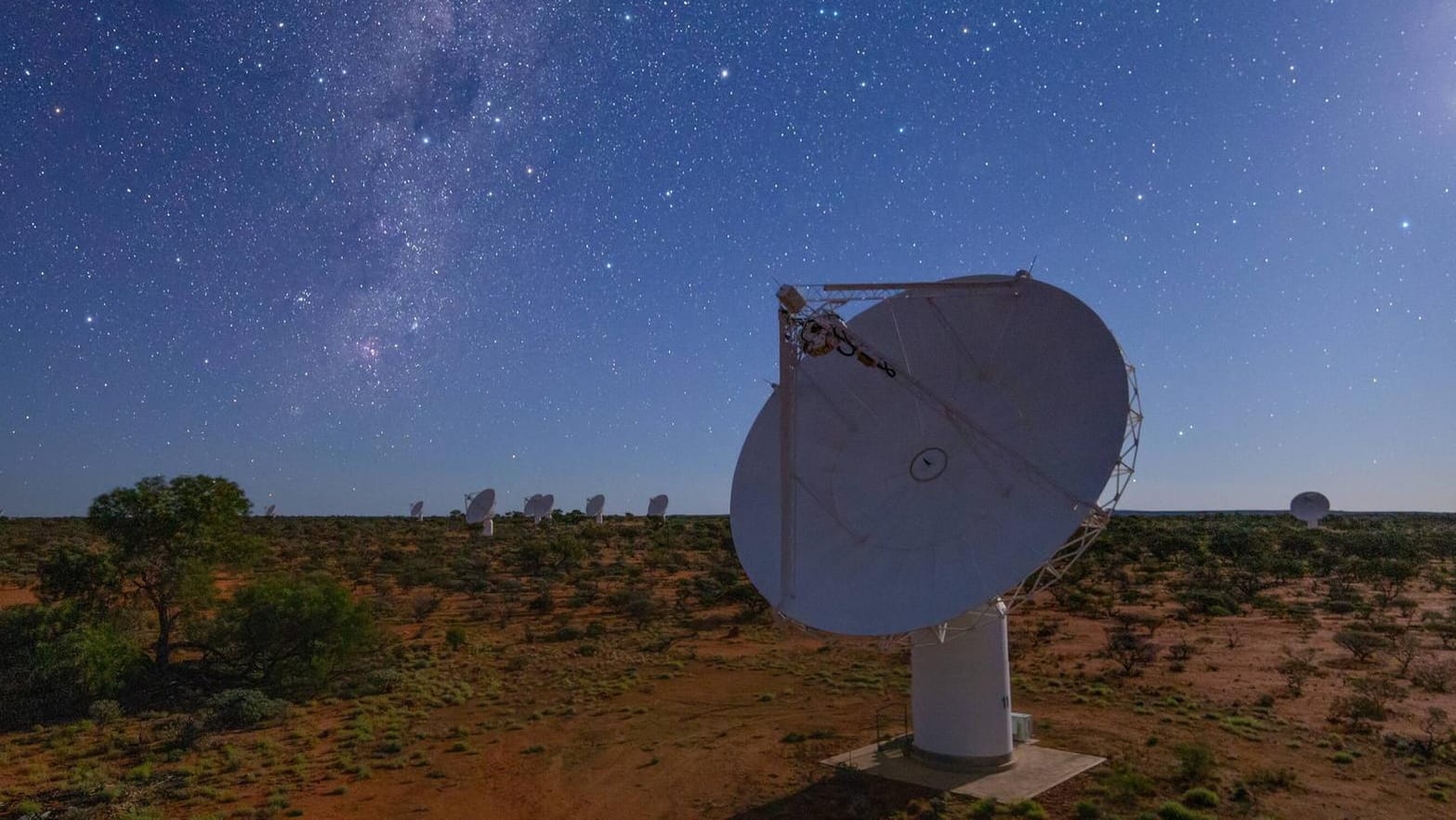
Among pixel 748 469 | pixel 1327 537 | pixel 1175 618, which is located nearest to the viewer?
pixel 748 469

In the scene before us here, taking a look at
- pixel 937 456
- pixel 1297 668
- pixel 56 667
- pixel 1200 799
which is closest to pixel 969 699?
pixel 1200 799

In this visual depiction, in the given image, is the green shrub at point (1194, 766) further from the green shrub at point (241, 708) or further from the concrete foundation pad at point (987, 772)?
the green shrub at point (241, 708)

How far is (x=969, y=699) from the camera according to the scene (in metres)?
16.9

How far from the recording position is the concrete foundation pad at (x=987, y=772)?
52.4ft

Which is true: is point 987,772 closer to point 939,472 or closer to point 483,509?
point 939,472

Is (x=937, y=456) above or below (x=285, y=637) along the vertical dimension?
above

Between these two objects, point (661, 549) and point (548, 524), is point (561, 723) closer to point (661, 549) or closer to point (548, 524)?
point (661, 549)

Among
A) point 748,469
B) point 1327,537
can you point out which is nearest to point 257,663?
point 748,469

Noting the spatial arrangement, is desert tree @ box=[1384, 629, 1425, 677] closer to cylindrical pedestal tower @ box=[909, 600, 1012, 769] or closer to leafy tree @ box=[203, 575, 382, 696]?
cylindrical pedestal tower @ box=[909, 600, 1012, 769]

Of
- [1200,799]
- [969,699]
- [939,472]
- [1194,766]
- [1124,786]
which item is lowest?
[1200,799]

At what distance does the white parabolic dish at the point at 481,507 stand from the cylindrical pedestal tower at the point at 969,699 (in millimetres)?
59495

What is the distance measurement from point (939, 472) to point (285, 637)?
2187 centimetres

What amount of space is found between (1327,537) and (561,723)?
7262cm

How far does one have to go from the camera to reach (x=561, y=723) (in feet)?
73.9
